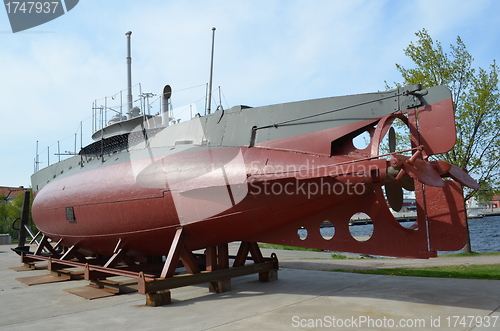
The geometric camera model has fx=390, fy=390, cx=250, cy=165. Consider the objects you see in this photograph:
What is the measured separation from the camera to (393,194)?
6758 mm

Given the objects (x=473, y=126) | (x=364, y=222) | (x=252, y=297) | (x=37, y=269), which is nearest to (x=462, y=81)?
(x=473, y=126)

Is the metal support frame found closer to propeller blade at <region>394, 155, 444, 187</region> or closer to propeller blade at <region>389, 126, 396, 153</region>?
propeller blade at <region>389, 126, 396, 153</region>

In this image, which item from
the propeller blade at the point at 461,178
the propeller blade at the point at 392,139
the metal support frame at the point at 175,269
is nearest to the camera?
the propeller blade at the point at 461,178

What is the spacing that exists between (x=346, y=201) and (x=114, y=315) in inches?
165

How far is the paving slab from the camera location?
17.6 ft

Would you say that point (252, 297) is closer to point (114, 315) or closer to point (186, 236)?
point (186, 236)

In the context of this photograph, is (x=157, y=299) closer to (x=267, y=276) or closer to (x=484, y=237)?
(x=267, y=276)

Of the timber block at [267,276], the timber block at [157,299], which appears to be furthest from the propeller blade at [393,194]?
the timber block at [157,299]

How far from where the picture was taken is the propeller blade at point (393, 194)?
22.0ft

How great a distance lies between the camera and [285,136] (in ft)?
22.1

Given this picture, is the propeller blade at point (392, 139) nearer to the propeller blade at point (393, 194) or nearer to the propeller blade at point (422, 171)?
the propeller blade at point (393, 194)

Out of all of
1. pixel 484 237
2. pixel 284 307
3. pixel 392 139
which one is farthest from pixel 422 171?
pixel 484 237

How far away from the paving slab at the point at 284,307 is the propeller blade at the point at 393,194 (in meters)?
1.55

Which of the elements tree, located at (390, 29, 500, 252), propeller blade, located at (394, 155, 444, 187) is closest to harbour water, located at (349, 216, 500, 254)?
tree, located at (390, 29, 500, 252)
